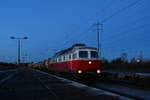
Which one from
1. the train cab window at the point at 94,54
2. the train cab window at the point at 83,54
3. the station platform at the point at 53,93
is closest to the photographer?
the station platform at the point at 53,93

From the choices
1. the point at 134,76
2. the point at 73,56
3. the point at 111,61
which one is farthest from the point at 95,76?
the point at 111,61

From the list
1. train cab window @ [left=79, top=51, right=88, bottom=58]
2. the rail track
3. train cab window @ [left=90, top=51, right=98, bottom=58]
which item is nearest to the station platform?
the rail track

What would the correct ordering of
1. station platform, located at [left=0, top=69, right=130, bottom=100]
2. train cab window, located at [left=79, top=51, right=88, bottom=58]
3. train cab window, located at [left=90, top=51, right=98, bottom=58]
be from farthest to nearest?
train cab window, located at [left=90, top=51, right=98, bottom=58] → train cab window, located at [left=79, top=51, right=88, bottom=58] → station platform, located at [left=0, top=69, right=130, bottom=100]

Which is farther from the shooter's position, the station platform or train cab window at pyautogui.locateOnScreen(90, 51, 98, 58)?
train cab window at pyautogui.locateOnScreen(90, 51, 98, 58)

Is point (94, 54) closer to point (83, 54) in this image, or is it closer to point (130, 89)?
point (83, 54)

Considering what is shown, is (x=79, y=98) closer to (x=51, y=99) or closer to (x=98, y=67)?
(x=51, y=99)

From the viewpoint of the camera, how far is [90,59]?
1241 inches

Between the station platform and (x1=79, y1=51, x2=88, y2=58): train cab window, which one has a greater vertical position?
(x1=79, y1=51, x2=88, y2=58): train cab window

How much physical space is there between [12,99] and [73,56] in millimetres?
17925

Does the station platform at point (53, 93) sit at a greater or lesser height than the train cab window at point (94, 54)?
lesser

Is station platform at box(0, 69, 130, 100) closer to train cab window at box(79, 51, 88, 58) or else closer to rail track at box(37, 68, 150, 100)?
rail track at box(37, 68, 150, 100)

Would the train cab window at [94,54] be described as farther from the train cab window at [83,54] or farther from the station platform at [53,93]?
the station platform at [53,93]

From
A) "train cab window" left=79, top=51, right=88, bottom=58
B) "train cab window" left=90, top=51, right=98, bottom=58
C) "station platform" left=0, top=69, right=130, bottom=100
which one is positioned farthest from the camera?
"train cab window" left=90, top=51, right=98, bottom=58

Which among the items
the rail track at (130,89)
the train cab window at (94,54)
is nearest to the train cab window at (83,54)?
the train cab window at (94,54)
